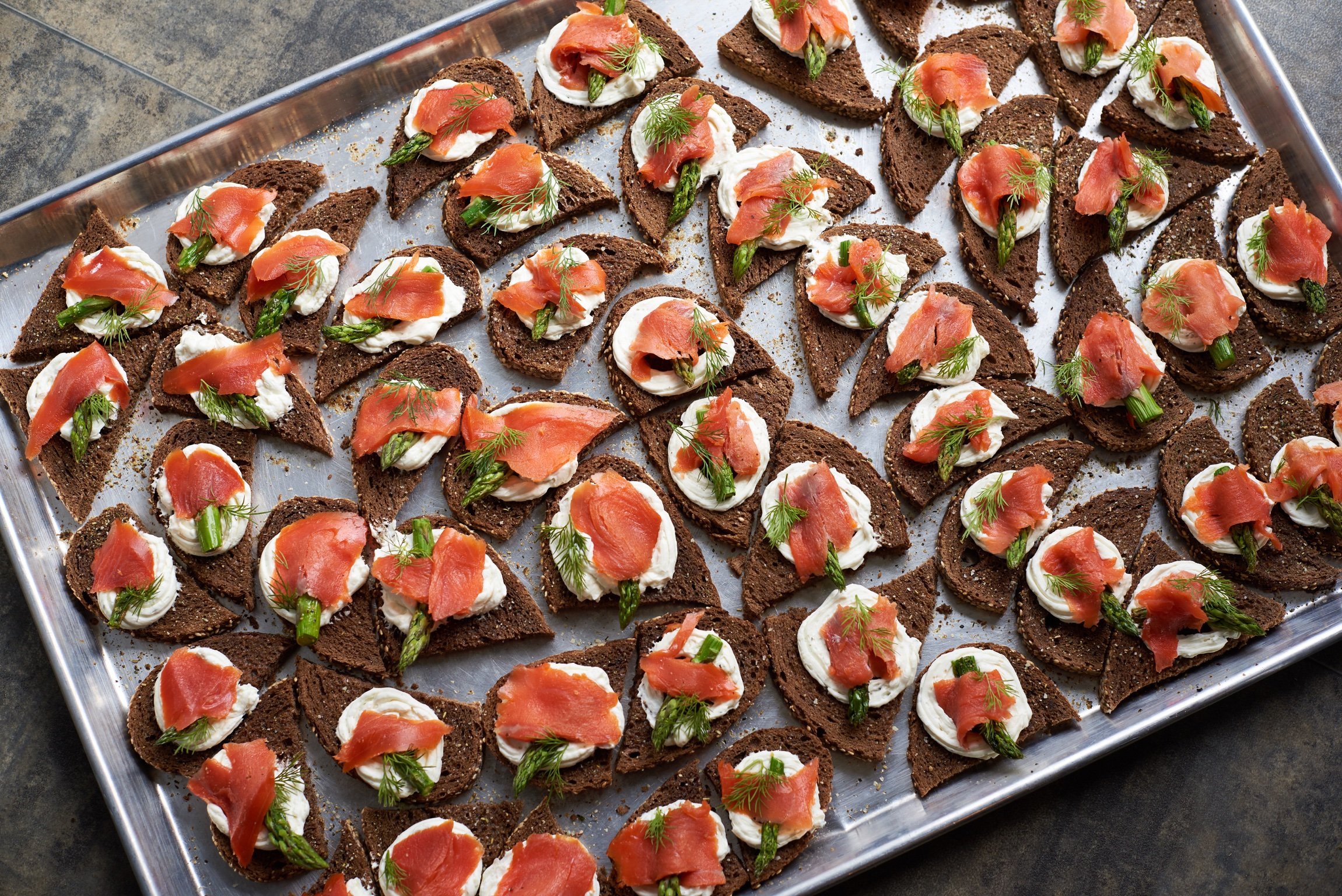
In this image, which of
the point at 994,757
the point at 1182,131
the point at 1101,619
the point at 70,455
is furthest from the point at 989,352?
the point at 70,455

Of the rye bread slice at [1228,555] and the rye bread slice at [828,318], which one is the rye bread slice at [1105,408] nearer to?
the rye bread slice at [1228,555]

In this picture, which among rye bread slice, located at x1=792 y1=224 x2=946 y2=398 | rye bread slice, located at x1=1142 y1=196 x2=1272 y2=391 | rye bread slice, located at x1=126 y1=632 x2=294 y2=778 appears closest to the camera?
rye bread slice, located at x1=126 y1=632 x2=294 y2=778

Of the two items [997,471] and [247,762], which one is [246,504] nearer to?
[247,762]

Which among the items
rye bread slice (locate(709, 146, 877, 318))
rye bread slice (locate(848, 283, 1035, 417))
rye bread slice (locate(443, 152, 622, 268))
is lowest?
rye bread slice (locate(848, 283, 1035, 417))

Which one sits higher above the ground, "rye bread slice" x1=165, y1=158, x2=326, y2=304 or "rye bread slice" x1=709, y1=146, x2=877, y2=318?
"rye bread slice" x1=165, y1=158, x2=326, y2=304

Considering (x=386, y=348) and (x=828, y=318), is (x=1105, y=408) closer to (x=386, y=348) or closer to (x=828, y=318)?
(x=828, y=318)

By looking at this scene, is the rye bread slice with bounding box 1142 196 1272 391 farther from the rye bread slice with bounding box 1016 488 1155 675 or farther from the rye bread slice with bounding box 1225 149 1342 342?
the rye bread slice with bounding box 1016 488 1155 675

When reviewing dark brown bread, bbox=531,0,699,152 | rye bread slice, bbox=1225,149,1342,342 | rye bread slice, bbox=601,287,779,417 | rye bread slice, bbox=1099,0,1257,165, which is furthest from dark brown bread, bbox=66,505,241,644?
rye bread slice, bbox=1225,149,1342,342
